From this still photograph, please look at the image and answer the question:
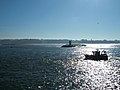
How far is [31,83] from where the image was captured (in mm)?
53438

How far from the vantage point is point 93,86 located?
2036 inches

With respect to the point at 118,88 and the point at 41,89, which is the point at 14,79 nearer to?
the point at 41,89

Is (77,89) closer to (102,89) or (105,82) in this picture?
(102,89)

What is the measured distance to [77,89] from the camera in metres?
48.4

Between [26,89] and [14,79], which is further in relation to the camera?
[14,79]

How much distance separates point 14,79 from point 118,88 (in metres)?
21.8

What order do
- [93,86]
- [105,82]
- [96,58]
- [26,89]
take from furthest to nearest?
[96,58] → [105,82] → [93,86] → [26,89]

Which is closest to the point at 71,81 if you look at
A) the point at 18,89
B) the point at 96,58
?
the point at 18,89

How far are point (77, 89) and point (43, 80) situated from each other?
11121 millimetres

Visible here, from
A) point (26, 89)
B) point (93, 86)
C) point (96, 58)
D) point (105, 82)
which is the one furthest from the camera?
point (96, 58)

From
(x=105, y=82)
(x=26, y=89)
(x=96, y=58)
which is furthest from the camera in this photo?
(x=96, y=58)

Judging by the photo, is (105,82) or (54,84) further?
(105,82)

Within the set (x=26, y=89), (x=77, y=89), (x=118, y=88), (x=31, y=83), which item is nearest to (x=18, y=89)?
(x=26, y=89)

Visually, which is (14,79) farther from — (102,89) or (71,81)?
(102,89)
